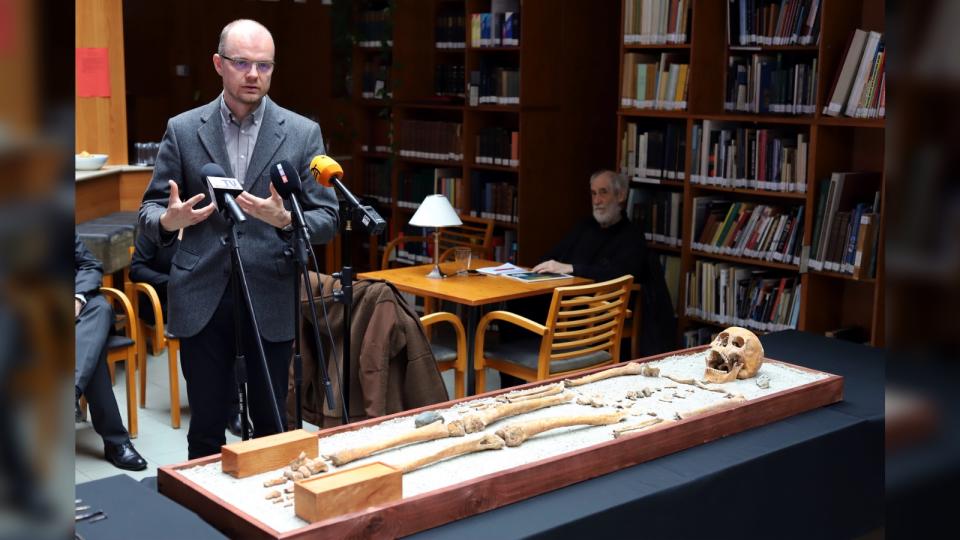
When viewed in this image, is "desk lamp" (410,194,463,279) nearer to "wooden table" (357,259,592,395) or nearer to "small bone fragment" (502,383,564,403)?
"wooden table" (357,259,592,395)

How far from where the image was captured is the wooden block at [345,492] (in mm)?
1661

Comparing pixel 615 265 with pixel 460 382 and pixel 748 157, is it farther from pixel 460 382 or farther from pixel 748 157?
pixel 460 382

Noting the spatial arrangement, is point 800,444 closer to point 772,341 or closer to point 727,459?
point 727,459

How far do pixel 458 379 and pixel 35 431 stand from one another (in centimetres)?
435

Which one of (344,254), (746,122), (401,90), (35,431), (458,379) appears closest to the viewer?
(35,431)

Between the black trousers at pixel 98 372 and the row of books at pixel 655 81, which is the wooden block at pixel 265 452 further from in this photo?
the row of books at pixel 655 81

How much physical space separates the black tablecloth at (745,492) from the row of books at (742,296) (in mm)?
2383

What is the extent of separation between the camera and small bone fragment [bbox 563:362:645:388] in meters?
2.70

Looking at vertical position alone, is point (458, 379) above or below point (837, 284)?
below

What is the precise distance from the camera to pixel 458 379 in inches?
184

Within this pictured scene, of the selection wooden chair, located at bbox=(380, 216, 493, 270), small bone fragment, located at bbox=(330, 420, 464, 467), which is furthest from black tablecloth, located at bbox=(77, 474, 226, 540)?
wooden chair, located at bbox=(380, 216, 493, 270)

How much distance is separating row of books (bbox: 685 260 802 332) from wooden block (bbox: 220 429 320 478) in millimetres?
3850

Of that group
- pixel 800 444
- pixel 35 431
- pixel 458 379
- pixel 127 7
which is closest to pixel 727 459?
pixel 800 444

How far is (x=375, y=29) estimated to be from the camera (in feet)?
25.9
